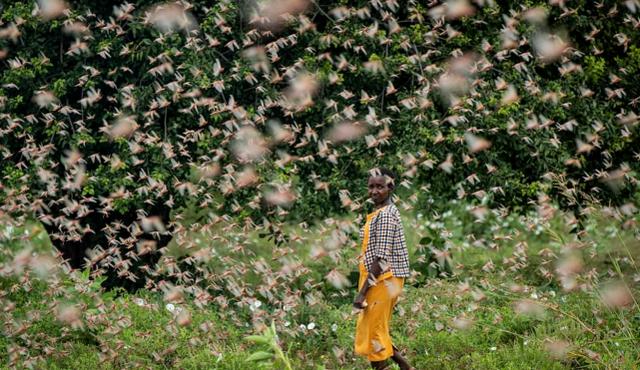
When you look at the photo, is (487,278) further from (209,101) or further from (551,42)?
(209,101)

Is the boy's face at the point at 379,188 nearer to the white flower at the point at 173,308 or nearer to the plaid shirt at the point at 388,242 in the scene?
the plaid shirt at the point at 388,242

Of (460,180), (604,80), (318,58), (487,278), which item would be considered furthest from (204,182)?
(604,80)

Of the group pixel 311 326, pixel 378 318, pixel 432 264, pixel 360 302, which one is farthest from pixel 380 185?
pixel 432 264

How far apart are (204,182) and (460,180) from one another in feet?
9.37

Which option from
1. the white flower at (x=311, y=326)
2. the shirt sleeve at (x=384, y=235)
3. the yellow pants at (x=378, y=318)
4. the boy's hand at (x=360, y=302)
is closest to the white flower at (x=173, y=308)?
the white flower at (x=311, y=326)

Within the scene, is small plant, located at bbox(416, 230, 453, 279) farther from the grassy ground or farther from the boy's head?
the boy's head

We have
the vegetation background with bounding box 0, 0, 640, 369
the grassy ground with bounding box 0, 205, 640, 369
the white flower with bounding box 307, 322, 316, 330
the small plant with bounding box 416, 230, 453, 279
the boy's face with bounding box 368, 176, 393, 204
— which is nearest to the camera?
the boy's face with bounding box 368, 176, 393, 204

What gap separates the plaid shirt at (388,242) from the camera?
6031 mm

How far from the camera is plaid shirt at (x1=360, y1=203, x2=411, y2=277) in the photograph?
19.8ft

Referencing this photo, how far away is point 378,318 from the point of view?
242 inches

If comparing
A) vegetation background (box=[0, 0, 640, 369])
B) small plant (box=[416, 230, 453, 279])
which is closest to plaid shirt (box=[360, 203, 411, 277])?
vegetation background (box=[0, 0, 640, 369])

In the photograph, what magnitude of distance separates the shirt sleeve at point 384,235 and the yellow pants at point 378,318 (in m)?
0.20

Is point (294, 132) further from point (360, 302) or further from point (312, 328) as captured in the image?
point (360, 302)

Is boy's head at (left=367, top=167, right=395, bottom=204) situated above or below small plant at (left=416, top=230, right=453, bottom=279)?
above
